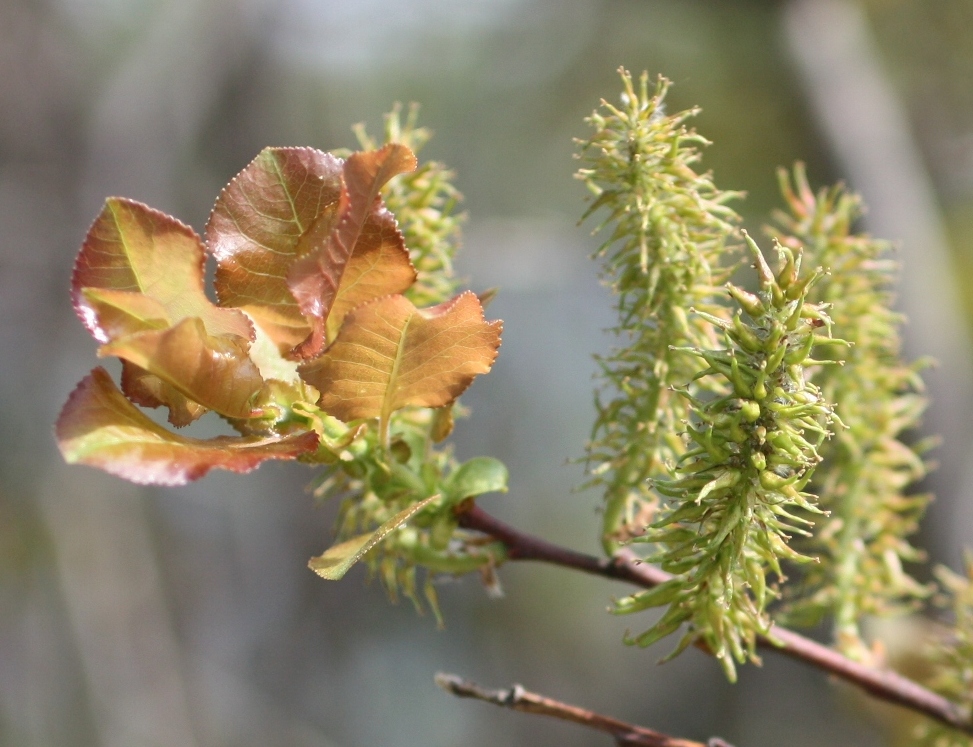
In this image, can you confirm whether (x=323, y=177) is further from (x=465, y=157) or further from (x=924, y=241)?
(x=465, y=157)

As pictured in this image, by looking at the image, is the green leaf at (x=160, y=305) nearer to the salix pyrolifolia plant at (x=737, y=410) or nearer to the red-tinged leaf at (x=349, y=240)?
the red-tinged leaf at (x=349, y=240)

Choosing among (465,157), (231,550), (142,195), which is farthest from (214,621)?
(465,157)

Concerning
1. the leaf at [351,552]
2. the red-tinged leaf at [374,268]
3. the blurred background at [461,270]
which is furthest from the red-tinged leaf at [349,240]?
the blurred background at [461,270]

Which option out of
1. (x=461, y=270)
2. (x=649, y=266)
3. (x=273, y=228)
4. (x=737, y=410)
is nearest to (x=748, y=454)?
(x=737, y=410)

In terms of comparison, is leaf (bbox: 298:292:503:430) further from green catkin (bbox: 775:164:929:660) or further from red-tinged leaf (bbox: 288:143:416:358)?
green catkin (bbox: 775:164:929:660)

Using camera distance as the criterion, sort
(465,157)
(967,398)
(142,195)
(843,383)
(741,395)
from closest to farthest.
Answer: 1. (741,395)
2. (843,383)
3. (967,398)
4. (142,195)
5. (465,157)

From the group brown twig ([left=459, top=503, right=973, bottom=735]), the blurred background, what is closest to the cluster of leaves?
brown twig ([left=459, top=503, right=973, bottom=735])
